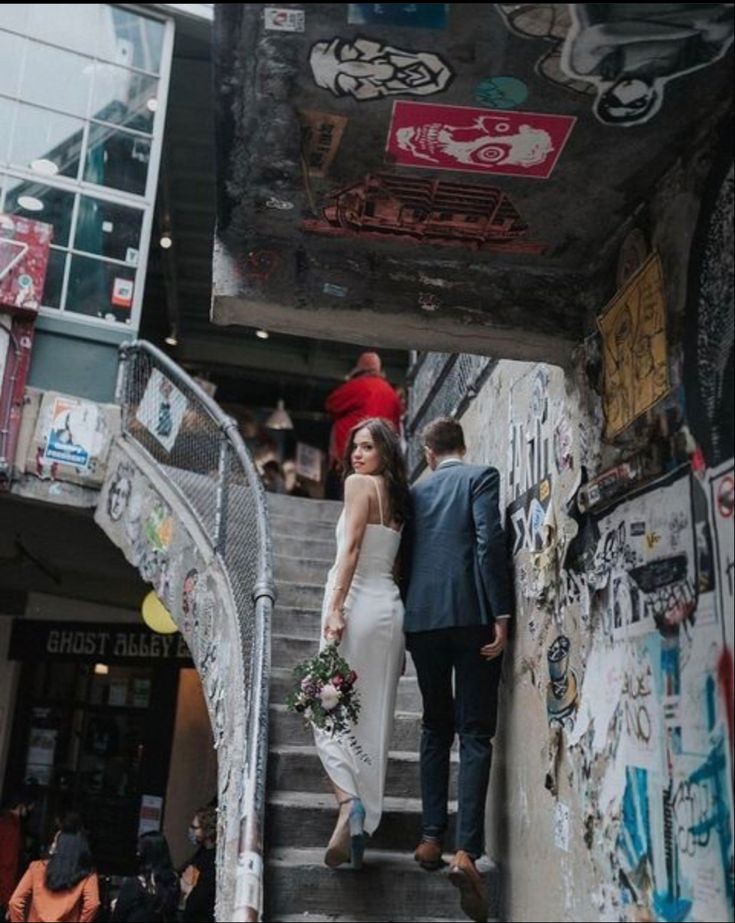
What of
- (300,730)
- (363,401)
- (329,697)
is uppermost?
(363,401)

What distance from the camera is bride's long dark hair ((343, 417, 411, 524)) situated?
4.43 meters

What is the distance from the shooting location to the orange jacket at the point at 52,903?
251 inches

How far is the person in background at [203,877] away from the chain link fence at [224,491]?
2.01 m

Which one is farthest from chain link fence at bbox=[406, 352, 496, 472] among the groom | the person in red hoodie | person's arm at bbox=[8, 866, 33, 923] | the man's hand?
person's arm at bbox=[8, 866, 33, 923]

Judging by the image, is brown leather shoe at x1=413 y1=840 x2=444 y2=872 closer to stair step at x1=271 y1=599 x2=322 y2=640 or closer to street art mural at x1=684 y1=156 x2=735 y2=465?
street art mural at x1=684 y1=156 x2=735 y2=465

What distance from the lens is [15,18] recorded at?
9414 millimetres

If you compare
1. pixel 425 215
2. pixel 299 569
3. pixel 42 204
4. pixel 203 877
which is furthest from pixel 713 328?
pixel 42 204

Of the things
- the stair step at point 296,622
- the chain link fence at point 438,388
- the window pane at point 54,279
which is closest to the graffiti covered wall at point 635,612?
the chain link fence at point 438,388

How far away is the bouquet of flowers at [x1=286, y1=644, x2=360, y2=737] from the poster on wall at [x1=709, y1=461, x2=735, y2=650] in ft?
5.66

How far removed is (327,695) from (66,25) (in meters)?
8.53

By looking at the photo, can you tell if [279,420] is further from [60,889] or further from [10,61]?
[60,889]

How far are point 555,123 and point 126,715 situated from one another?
1125 cm

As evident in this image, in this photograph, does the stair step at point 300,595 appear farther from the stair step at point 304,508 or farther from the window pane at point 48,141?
the window pane at point 48,141

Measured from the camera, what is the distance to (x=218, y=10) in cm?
272
